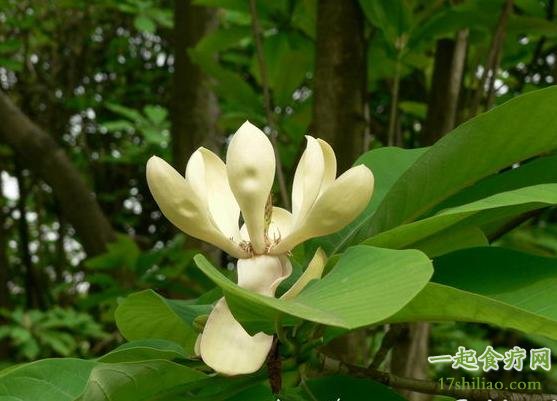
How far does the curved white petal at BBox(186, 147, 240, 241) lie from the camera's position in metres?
0.54

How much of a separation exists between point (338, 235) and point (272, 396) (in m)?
0.14

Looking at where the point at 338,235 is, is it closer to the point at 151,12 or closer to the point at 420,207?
the point at 420,207

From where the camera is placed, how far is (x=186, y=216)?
0.50 meters

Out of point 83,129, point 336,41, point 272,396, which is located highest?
point 83,129

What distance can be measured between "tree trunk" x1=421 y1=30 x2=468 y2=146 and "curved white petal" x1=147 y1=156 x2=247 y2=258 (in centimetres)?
72

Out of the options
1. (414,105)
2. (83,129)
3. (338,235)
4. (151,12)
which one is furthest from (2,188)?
(338,235)

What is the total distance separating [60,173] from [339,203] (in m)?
1.47

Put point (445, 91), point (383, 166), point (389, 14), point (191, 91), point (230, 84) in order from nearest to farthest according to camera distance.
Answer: point (383, 166) < point (389, 14) < point (445, 91) < point (230, 84) < point (191, 91)

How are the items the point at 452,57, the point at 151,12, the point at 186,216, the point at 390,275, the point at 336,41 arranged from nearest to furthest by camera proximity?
the point at 390,275 → the point at 186,216 → the point at 336,41 → the point at 452,57 → the point at 151,12

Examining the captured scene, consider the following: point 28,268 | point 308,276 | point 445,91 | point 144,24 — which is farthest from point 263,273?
point 28,268

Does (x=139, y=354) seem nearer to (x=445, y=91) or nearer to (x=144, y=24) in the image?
(x=445, y=91)

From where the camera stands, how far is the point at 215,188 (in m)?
0.56

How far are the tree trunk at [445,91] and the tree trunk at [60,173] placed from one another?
35.3 inches

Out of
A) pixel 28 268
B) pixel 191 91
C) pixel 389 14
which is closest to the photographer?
pixel 389 14
